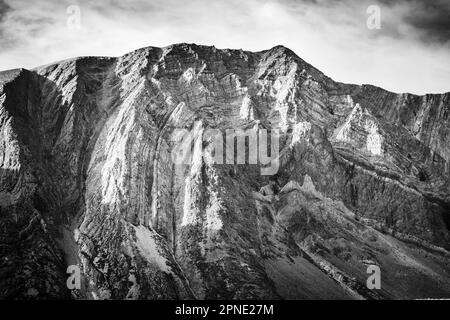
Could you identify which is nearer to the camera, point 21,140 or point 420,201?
point 21,140

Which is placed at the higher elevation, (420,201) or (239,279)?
(420,201)
